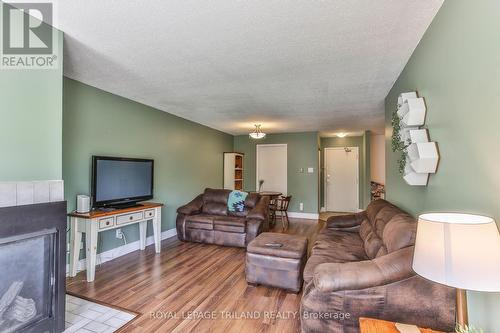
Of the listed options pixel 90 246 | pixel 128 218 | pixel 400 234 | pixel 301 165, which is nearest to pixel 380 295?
pixel 400 234

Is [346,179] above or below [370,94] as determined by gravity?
below

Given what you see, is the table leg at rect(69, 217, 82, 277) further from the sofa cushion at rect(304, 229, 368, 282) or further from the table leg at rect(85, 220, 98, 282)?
the sofa cushion at rect(304, 229, 368, 282)

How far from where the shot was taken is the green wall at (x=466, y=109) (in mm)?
1234

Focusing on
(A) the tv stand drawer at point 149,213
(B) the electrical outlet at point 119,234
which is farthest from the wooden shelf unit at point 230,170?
(B) the electrical outlet at point 119,234

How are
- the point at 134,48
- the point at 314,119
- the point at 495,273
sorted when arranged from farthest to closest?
the point at 314,119 → the point at 134,48 → the point at 495,273

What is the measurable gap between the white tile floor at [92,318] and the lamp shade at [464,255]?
7.54ft

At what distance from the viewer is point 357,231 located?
3521 millimetres

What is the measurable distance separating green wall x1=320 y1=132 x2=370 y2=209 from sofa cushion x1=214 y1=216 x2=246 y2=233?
4545 mm

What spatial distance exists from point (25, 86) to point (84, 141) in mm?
1539

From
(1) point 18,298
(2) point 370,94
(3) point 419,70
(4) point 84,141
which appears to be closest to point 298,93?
(2) point 370,94

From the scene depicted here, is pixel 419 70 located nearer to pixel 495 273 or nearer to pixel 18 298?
pixel 495 273

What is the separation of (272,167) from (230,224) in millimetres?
3439

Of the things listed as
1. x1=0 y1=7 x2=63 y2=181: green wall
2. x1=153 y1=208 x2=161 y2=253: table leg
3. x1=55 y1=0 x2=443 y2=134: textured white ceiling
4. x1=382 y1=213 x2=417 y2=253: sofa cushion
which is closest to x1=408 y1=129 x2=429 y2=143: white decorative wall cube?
x1=382 y1=213 x2=417 y2=253: sofa cushion

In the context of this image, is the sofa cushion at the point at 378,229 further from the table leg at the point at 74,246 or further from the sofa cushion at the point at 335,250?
the table leg at the point at 74,246
